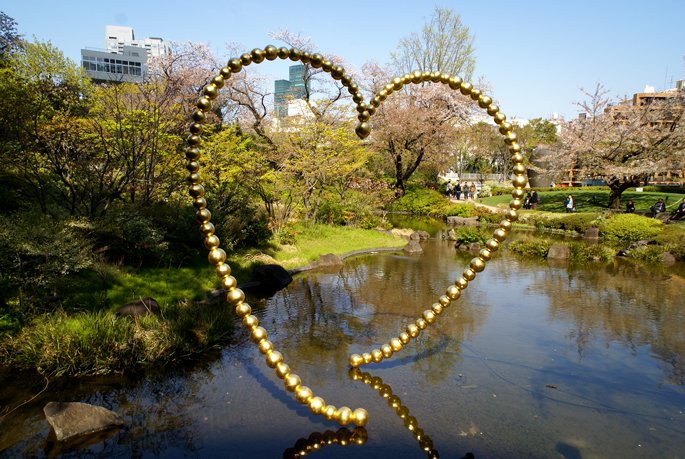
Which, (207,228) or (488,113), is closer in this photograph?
(207,228)

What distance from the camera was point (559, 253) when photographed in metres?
13.9

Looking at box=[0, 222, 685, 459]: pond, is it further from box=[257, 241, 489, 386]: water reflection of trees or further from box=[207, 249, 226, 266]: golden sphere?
box=[207, 249, 226, 266]: golden sphere

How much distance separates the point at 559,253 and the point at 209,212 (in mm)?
13798

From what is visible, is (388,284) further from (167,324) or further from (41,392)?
(41,392)

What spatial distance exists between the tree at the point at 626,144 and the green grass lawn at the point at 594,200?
6.44ft

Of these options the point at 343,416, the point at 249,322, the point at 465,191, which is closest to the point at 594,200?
the point at 465,191

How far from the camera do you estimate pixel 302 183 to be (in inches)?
630

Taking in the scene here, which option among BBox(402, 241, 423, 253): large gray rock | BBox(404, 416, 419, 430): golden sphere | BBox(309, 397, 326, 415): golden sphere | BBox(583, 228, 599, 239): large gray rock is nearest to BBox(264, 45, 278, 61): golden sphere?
BBox(309, 397, 326, 415): golden sphere

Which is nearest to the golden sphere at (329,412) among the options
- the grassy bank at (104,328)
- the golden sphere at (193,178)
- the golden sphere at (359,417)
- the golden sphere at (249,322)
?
the golden sphere at (359,417)

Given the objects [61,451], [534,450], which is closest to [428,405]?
[534,450]

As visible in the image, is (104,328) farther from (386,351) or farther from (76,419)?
(386,351)

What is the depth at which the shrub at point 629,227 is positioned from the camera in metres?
17.0

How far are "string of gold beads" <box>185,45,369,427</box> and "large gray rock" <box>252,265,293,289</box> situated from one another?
19.2 ft

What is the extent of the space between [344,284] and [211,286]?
3210 millimetres
